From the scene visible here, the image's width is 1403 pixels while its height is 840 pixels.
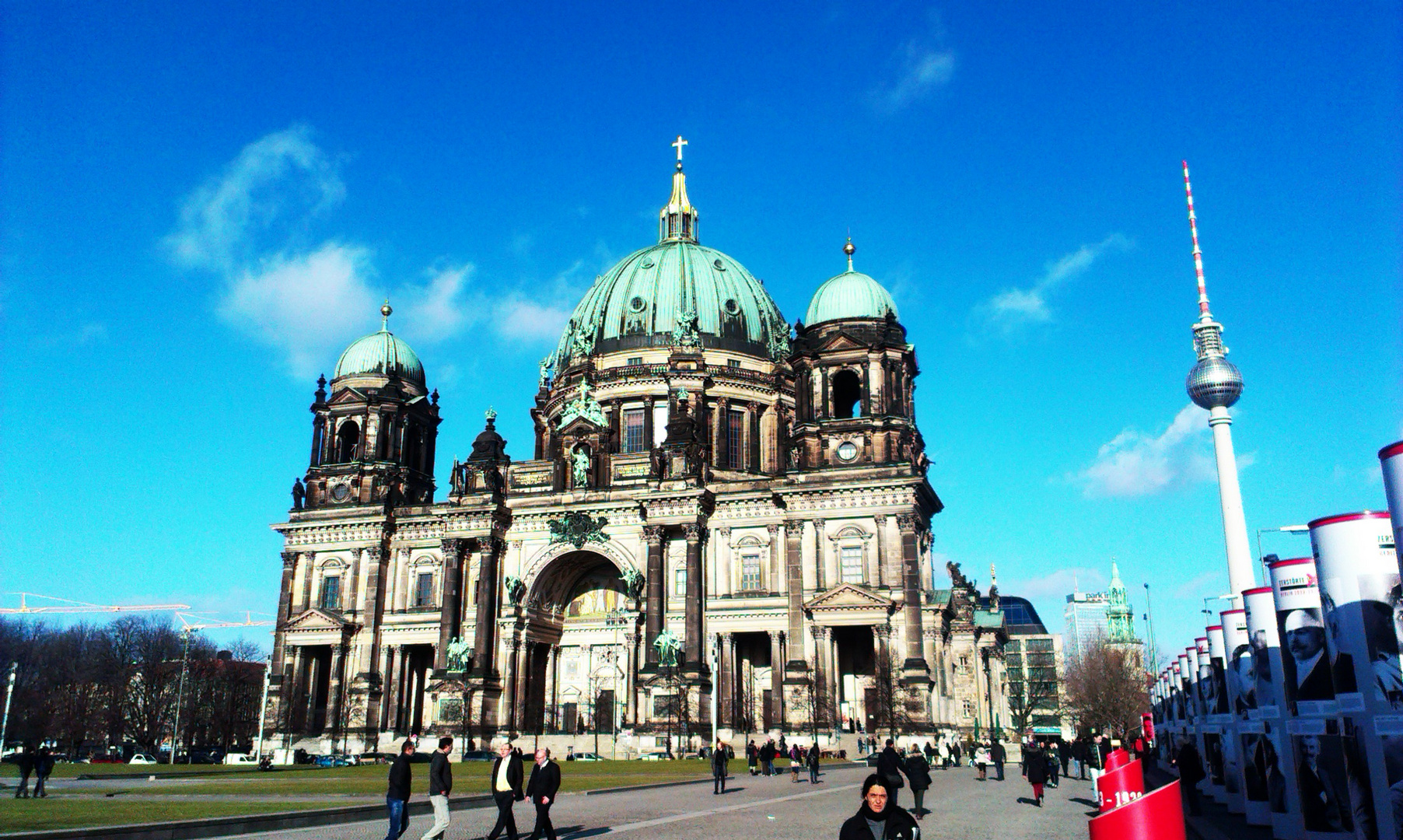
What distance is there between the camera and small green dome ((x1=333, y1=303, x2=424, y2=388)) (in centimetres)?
7538

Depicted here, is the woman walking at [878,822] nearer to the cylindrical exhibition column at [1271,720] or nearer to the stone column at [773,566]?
the cylindrical exhibition column at [1271,720]

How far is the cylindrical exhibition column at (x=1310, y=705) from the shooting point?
1605 centimetres

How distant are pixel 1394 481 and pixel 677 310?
65.3m

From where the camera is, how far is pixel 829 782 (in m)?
38.2

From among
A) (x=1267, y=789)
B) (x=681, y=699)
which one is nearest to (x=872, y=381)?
(x=681, y=699)

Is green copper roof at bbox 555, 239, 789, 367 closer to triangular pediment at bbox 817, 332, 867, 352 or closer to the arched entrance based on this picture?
triangular pediment at bbox 817, 332, 867, 352

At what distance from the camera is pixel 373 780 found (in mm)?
37281

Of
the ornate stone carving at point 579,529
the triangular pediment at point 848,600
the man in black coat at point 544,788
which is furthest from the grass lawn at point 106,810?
the ornate stone carving at point 579,529

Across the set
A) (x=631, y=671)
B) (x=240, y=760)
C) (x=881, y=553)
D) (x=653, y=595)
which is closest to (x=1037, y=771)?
(x=881, y=553)

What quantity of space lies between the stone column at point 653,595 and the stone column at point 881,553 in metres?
12.3

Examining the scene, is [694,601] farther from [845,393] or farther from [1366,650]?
[1366,650]

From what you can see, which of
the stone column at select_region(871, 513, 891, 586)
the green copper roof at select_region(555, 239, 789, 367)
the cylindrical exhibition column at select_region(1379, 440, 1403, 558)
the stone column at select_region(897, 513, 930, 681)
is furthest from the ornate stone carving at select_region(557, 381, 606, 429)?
the cylindrical exhibition column at select_region(1379, 440, 1403, 558)

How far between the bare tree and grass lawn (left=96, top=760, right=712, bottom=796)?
7388 cm

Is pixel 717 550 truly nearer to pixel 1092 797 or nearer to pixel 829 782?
pixel 829 782
